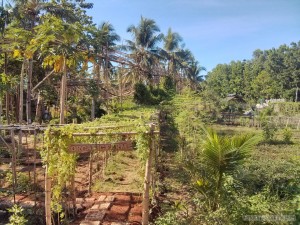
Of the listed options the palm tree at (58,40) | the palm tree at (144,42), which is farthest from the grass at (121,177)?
the palm tree at (144,42)

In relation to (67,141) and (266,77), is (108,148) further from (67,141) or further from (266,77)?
(266,77)

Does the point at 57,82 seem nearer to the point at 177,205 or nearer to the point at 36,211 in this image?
the point at 36,211

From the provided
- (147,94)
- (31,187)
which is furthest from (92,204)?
(147,94)

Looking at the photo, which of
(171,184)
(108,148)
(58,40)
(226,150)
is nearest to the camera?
(226,150)

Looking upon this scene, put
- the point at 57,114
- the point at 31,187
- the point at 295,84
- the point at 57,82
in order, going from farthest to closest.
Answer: the point at 295,84 < the point at 57,114 < the point at 57,82 < the point at 31,187

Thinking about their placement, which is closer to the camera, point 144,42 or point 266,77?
point 144,42

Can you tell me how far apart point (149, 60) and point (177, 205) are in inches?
1049

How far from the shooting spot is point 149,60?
104ft

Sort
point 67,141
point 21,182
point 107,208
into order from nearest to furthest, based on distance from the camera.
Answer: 1. point 67,141
2. point 107,208
3. point 21,182

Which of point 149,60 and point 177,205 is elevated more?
point 149,60

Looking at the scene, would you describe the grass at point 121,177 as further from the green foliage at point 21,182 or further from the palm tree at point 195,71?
the palm tree at point 195,71

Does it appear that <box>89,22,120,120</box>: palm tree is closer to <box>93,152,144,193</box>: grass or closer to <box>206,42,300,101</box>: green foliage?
<box>93,152,144,193</box>: grass

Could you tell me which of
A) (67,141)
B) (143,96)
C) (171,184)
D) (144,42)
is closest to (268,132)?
(143,96)

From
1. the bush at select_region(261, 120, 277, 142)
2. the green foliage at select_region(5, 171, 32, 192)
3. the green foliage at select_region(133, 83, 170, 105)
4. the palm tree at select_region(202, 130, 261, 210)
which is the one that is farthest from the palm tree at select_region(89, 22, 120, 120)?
the bush at select_region(261, 120, 277, 142)
